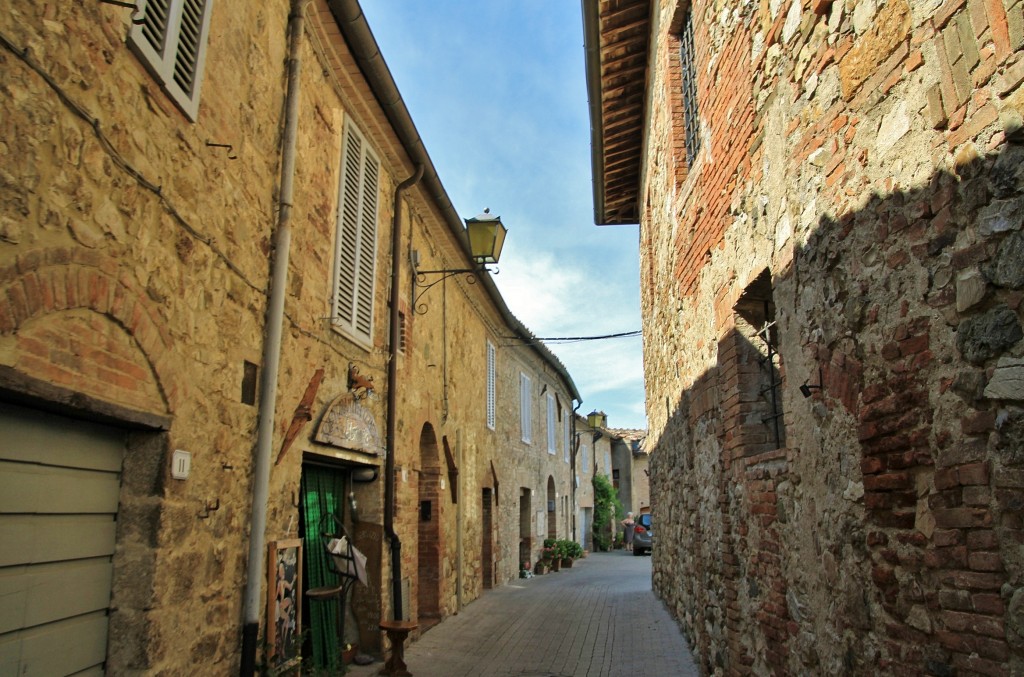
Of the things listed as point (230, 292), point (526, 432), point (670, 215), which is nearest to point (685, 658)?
point (670, 215)

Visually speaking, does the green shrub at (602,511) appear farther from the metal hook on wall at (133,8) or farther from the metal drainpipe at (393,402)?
the metal hook on wall at (133,8)

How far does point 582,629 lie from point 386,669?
326 cm

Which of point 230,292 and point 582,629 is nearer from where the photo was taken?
point 230,292

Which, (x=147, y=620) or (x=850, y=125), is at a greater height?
(x=850, y=125)

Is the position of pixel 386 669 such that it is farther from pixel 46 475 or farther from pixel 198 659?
pixel 46 475

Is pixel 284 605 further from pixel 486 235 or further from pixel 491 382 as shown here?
pixel 491 382

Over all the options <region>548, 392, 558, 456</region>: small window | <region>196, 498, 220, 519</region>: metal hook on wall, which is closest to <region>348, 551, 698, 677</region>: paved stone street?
<region>196, 498, 220, 519</region>: metal hook on wall

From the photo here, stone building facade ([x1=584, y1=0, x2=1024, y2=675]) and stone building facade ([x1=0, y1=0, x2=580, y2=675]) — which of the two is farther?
stone building facade ([x1=0, y1=0, x2=580, y2=675])

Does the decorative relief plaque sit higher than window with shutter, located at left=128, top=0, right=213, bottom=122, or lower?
lower

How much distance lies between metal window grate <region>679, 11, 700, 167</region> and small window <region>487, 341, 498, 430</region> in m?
7.53

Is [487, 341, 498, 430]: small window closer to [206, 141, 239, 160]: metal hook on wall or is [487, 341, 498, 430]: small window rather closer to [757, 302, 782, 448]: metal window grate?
[757, 302, 782, 448]: metal window grate

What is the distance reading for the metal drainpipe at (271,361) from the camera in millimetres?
4355

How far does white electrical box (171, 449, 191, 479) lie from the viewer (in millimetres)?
3580

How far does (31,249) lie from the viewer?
259 centimetres
